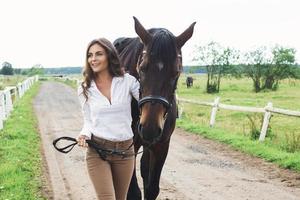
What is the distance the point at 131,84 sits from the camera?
11.1ft

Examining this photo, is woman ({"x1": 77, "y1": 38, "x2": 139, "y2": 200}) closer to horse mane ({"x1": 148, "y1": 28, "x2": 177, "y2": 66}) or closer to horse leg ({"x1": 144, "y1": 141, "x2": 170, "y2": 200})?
horse mane ({"x1": 148, "y1": 28, "x2": 177, "y2": 66})

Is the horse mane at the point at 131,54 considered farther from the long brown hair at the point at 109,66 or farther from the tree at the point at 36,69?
the tree at the point at 36,69

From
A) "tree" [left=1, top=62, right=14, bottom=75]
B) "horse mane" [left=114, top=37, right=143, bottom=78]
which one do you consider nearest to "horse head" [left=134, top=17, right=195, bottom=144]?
"horse mane" [left=114, top=37, right=143, bottom=78]

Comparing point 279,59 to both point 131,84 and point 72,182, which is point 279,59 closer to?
point 72,182

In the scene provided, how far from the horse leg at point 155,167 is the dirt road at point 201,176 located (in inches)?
49.8

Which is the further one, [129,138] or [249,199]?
[249,199]

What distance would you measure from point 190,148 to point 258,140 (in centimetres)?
174

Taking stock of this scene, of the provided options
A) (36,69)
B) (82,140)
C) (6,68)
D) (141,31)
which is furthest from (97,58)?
(6,68)

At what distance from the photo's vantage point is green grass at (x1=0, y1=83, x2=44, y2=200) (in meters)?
5.69

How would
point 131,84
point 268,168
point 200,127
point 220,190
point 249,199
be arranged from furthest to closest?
point 200,127 < point 268,168 < point 220,190 < point 249,199 < point 131,84

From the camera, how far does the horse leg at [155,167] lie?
4191mm

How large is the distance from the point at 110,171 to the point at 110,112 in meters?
0.48

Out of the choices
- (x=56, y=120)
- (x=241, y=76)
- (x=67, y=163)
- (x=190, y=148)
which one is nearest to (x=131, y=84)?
(x=67, y=163)

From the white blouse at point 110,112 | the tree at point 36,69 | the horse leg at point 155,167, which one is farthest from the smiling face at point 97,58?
the tree at point 36,69
